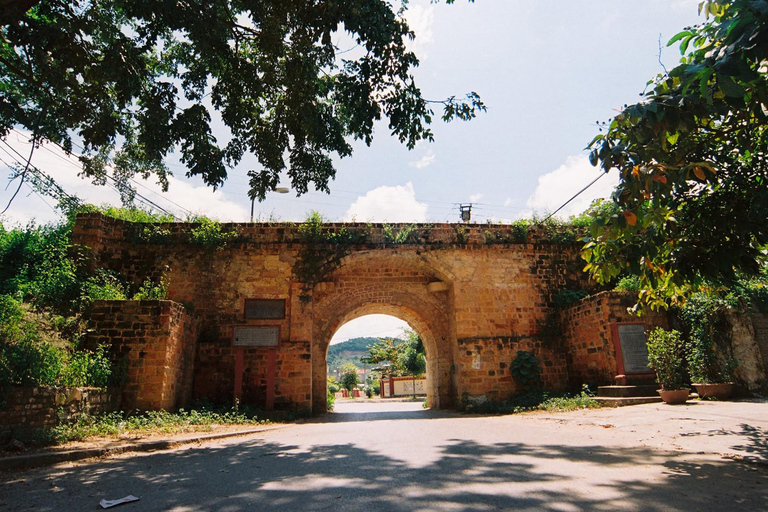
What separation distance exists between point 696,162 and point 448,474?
11.5 feet

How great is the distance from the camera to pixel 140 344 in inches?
360

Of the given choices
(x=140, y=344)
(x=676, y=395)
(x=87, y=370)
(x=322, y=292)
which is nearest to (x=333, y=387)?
(x=322, y=292)

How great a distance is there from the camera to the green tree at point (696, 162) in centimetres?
271

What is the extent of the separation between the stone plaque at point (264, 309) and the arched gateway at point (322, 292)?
0.03 metres

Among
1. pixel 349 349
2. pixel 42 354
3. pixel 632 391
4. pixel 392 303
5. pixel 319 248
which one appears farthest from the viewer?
pixel 349 349

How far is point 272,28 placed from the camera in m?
6.83

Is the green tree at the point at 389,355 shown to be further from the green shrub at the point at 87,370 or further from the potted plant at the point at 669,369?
the green shrub at the point at 87,370

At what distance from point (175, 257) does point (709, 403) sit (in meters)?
12.8

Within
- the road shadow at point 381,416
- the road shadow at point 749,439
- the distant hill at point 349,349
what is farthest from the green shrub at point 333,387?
the distant hill at point 349,349

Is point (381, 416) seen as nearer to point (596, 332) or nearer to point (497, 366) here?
point (497, 366)

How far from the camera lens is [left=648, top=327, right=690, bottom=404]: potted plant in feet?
28.7

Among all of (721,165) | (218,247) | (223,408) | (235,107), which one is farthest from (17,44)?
(721,165)

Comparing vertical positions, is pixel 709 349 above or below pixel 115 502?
above

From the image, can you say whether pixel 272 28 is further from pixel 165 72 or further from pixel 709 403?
pixel 709 403
